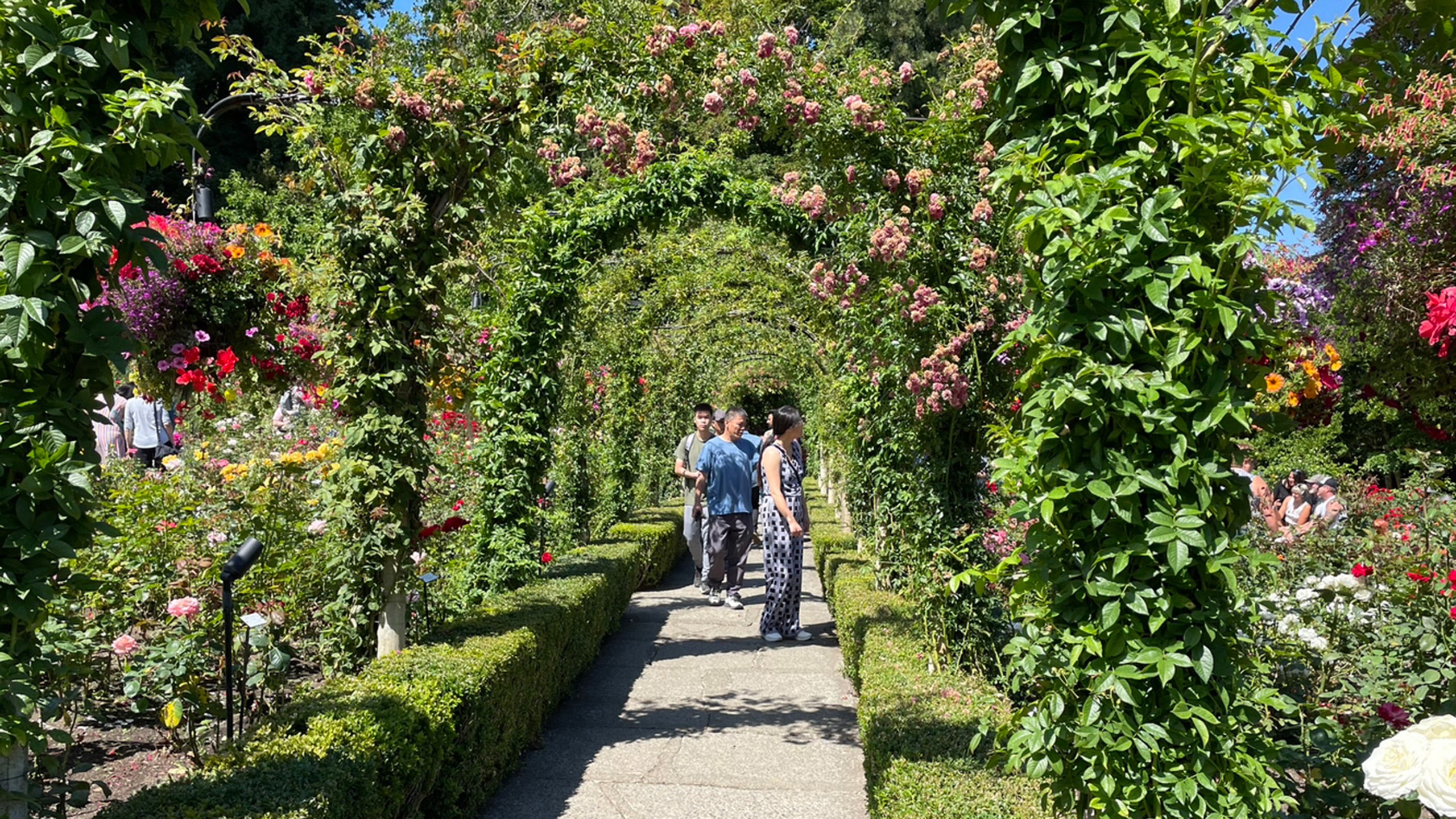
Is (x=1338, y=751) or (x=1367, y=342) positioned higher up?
(x=1367, y=342)

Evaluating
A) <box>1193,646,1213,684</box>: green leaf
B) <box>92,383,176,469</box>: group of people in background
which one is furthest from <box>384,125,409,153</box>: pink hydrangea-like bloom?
<box>92,383,176,469</box>: group of people in background

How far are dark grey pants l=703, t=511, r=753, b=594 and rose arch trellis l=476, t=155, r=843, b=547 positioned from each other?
2524 millimetres

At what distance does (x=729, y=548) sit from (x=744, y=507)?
509 millimetres

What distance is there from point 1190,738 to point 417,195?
3.69 metres

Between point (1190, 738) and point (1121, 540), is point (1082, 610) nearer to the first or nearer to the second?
point (1121, 540)

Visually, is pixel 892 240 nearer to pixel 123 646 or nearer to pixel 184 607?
pixel 184 607

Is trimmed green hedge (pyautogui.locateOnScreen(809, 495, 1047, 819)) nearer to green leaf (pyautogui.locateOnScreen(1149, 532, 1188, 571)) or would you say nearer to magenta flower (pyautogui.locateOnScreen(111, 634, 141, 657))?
green leaf (pyautogui.locateOnScreen(1149, 532, 1188, 571))

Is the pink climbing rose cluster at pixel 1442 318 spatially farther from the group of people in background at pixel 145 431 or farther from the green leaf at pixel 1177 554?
the group of people in background at pixel 145 431

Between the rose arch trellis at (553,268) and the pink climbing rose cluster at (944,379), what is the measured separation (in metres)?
1.49

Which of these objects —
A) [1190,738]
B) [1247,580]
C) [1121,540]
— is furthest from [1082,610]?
[1247,580]

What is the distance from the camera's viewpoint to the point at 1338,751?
2.53 m

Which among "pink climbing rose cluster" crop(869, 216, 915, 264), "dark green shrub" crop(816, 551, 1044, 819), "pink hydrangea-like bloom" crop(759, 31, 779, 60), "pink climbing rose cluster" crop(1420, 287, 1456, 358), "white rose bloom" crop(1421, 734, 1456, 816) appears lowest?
"dark green shrub" crop(816, 551, 1044, 819)

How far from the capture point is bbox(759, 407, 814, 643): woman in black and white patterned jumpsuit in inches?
290

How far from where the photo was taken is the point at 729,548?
29.3 ft
